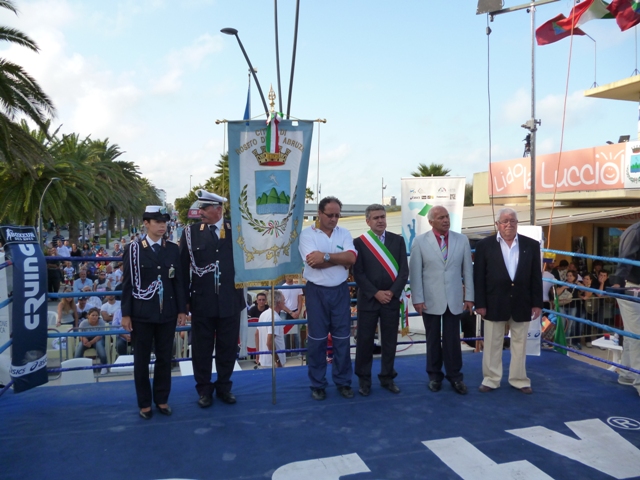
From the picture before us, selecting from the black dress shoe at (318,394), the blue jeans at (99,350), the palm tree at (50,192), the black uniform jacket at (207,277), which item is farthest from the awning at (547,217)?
the palm tree at (50,192)

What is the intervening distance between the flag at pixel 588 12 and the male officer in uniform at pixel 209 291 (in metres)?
8.50

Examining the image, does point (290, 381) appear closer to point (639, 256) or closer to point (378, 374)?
point (378, 374)

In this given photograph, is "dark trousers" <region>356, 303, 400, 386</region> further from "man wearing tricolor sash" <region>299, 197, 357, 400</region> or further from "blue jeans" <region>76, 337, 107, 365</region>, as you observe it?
"blue jeans" <region>76, 337, 107, 365</region>

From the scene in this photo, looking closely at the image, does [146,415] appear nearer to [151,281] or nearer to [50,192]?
[151,281]

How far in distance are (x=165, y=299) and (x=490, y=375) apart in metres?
2.93

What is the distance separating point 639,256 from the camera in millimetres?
4980

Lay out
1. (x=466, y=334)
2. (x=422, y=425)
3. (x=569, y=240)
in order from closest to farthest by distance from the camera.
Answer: (x=422, y=425)
(x=466, y=334)
(x=569, y=240)

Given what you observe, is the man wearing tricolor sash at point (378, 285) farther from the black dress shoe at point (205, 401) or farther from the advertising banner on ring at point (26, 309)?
the advertising banner on ring at point (26, 309)

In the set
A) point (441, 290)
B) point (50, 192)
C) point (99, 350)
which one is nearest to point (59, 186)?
point (50, 192)

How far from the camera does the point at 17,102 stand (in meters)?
13.7

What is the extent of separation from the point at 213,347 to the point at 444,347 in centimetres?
205

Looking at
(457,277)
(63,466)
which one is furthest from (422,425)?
(63,466)

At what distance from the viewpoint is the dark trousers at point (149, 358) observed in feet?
13.6

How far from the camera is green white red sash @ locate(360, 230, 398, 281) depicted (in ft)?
15.6
